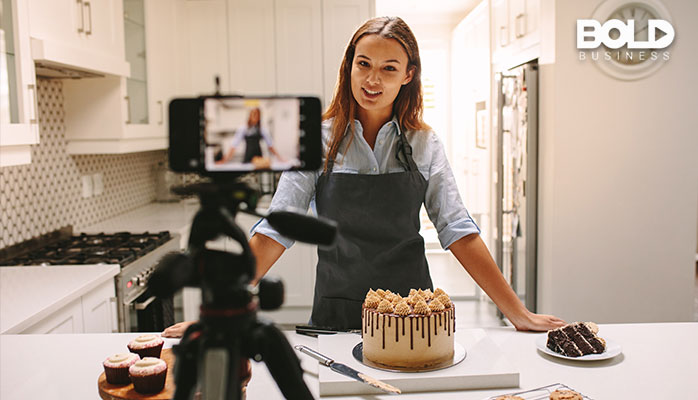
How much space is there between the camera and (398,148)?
5.44 feet

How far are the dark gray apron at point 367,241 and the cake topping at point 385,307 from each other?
46cm

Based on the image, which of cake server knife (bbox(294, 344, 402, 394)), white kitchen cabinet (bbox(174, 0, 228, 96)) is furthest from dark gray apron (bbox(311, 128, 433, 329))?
white kitchen cabinet (bbox(174, 0, 228, 96))

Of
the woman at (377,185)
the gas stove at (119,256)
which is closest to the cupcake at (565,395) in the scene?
the woman at (377,185)

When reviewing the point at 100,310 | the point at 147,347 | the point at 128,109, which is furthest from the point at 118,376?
the point at 128,109

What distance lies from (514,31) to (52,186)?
8.88ft

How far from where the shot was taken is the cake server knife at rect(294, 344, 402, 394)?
3.29ft

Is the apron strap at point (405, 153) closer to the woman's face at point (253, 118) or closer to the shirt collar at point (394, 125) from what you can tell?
the shirt collar at point (394, 125)

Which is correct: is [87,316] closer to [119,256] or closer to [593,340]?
[119,256]

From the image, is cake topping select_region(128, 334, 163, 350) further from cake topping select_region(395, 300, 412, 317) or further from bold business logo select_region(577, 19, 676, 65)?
bold business logo select_region(577, 19, 676, 65)

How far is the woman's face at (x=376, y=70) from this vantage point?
5.00ft

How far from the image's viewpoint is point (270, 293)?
1.81 ft

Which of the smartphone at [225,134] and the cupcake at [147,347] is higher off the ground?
the smartphone at [225,134]

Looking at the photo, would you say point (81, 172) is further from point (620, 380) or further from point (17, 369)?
point (620, 380)

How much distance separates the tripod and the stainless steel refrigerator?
286 cm
